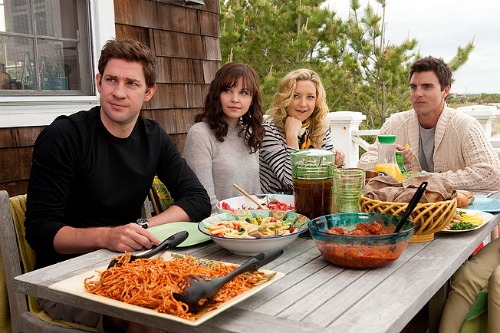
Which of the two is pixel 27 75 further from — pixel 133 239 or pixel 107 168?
pixel 133 239

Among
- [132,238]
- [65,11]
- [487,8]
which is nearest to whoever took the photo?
[132,238]

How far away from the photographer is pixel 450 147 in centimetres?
296

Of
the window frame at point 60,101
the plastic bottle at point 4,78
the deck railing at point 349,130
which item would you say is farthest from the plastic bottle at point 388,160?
the deck railing at point 349,130

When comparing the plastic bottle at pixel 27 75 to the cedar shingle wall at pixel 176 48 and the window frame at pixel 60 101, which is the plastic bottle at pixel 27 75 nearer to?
the window frame at pixel 60 101

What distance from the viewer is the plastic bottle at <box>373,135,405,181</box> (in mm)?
1908

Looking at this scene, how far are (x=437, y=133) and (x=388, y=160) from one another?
1.22 m

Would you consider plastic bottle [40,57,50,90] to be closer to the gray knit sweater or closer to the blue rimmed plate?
the gray knit sweater

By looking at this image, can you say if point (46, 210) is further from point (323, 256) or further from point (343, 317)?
point (343, 317)

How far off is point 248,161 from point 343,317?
5.67 feet

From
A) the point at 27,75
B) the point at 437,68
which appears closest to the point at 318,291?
the point at 27,75

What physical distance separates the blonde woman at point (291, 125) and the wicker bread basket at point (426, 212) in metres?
1.22

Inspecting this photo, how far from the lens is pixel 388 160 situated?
6.37 feet

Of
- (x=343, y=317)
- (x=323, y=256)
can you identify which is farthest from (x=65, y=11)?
(x=343, y=317)

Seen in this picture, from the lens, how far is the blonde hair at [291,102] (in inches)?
117
